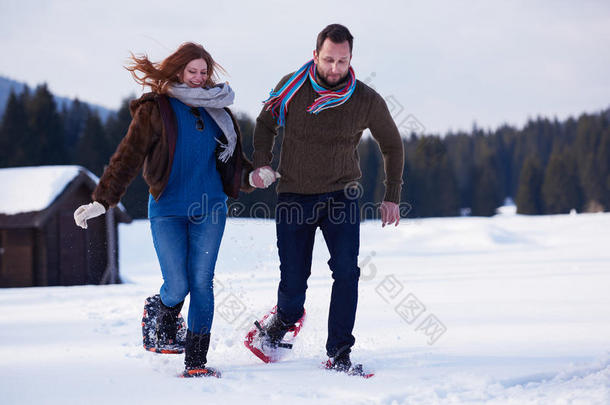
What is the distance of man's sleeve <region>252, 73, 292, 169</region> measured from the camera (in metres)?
3.70

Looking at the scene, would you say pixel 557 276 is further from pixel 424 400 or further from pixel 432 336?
pixel 424 400

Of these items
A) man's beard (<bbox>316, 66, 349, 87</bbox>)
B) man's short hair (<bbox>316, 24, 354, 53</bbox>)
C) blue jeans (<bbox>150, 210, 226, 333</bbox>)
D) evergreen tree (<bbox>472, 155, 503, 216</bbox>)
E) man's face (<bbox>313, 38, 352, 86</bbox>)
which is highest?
man's short hair (<bbox>316, 24, 354, 53</bbox>)

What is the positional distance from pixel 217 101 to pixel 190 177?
0.49 m

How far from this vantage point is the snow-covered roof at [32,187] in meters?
14.3

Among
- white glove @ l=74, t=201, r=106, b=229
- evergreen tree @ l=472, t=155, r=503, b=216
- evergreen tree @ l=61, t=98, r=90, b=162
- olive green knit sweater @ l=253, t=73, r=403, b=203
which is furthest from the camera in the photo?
evergreen tree @ l=472, t=155, r=503, b=216

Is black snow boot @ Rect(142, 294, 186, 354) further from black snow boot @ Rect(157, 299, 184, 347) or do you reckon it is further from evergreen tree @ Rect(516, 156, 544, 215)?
evergreen tree @ Rect(516, 156, 544, 215)

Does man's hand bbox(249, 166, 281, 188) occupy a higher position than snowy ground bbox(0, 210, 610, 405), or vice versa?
man's hand bbox(249, 166, 281, 188)

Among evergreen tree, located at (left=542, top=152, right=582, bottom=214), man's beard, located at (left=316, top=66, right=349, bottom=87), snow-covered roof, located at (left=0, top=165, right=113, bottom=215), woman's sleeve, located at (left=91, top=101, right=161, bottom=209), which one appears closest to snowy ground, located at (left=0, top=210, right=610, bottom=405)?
woman's sleeve, located at (left=91, top=101, right=161, bottom=209)

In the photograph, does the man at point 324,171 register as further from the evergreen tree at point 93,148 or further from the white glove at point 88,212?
the evergreen tree at point 93,148

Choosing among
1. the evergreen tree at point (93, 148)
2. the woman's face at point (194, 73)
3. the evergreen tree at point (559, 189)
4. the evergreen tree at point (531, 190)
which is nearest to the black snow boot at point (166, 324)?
the woman's face at point (194, 73)

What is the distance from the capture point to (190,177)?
3408mm

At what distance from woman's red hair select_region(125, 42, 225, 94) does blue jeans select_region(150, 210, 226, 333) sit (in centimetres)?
81

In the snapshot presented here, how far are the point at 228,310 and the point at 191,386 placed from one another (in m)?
2.02

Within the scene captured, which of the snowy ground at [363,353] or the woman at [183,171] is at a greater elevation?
the woman at [183,171]
